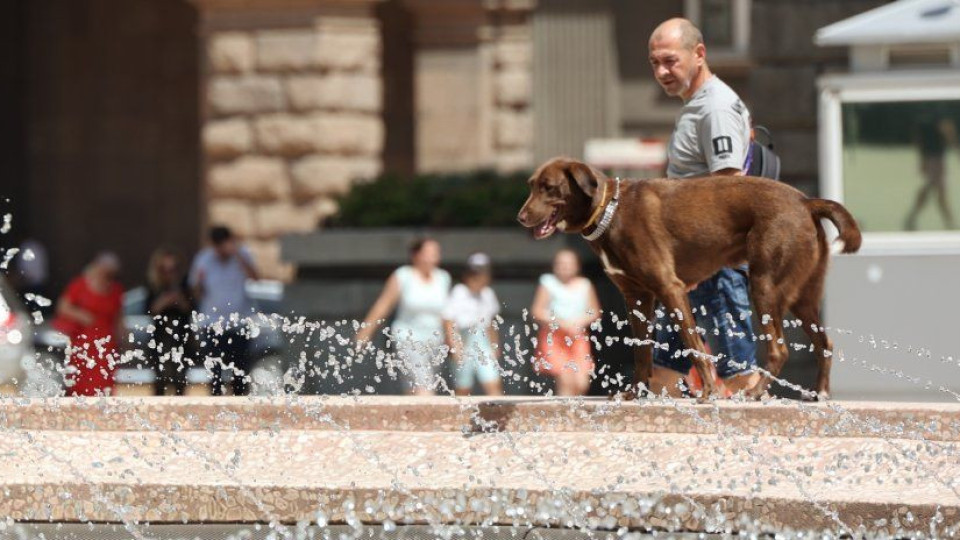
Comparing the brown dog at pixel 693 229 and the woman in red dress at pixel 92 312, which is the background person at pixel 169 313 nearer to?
the woman in red dress at pixel 92 312

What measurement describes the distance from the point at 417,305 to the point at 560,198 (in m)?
6.19

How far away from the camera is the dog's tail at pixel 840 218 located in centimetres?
772

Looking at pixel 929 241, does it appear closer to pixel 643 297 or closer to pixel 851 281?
pixel 851 281

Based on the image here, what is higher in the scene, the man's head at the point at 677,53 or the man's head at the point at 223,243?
the man's head at the point at 677,53

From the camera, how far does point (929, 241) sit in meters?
11.0

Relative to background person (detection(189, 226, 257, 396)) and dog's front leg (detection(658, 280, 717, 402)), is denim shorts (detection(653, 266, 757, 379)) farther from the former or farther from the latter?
background person (detection(189, 226, 257, 396))

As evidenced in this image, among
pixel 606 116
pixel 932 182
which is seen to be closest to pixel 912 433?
pixel 932 182

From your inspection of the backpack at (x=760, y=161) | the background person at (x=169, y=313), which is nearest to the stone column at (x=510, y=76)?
the background person at (x=169, y=313)

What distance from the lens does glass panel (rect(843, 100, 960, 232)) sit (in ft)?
36.6

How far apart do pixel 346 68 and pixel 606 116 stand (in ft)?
8.02

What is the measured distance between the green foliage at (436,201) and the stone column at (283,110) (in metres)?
4.32

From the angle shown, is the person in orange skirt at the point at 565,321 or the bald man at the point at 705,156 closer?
the bald man at the point at 705,156

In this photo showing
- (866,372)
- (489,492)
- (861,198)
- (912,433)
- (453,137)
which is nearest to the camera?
(489,492)

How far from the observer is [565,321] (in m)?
13.1
